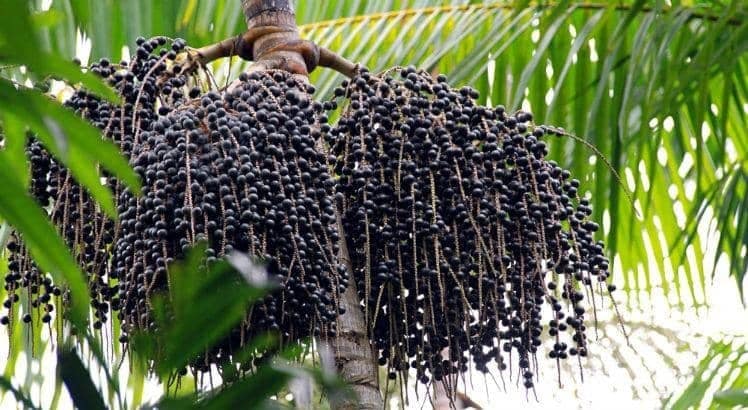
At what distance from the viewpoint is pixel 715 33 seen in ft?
5.45

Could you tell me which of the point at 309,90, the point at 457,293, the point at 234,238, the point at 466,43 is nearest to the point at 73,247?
the point at 234,238

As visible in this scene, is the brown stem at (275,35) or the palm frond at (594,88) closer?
the brown stem at (275,35)

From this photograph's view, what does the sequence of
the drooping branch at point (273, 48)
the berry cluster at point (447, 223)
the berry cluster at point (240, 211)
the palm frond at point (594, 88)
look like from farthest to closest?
1. the palm frond at point (594, 88)
2. the drooping branch at point (273, 48)
3. the berry cluster at point (447, 223)
4. the berry cluster at point (240, 211)

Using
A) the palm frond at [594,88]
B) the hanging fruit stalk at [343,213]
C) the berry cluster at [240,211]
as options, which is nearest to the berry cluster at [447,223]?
the hanging fruit stalk at [343,213]

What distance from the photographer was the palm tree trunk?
1.77 m

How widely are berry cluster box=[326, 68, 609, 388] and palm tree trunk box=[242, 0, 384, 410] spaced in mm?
42

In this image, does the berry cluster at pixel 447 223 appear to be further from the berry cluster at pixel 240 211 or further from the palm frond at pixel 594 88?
the palm frond at pixel 594 88

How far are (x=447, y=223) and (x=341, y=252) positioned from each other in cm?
18

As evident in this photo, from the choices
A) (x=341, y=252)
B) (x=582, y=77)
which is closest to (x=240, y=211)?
(x=341, y=252)

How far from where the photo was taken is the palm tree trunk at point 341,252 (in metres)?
1.77

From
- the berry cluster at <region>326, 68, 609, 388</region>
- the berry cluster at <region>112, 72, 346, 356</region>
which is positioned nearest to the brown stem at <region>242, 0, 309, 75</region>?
the berry cluster at <region>326, 68, 609, 388</region>

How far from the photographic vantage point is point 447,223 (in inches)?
75.2

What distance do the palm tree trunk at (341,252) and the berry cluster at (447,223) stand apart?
42 millimetres

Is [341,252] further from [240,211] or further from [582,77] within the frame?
[582,77]
